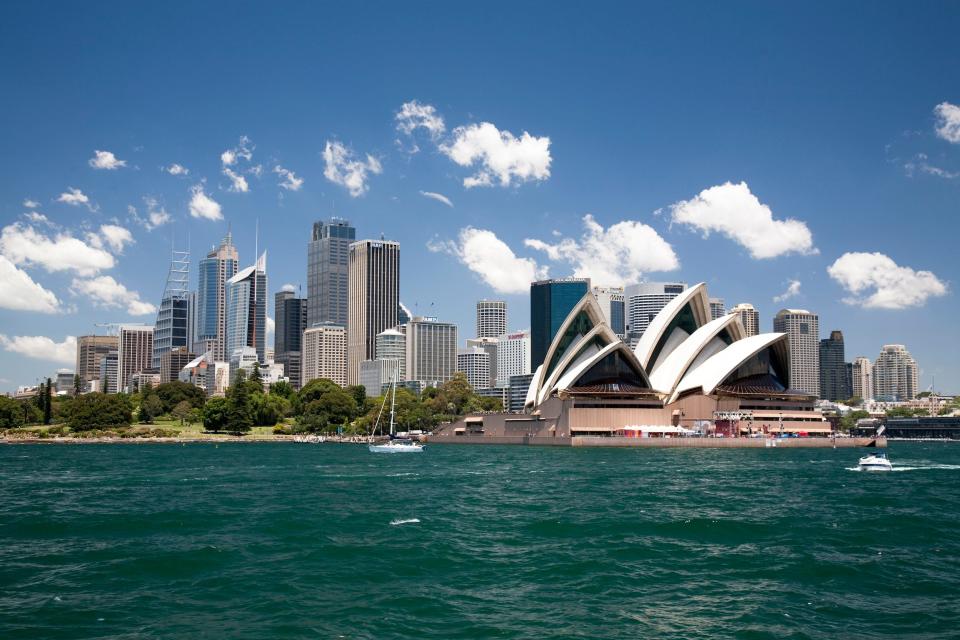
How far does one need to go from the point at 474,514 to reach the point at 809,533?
12.4 meters

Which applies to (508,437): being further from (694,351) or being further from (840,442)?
(840,442)

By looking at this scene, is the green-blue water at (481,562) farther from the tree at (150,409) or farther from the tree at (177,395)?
the tree at (177,395)

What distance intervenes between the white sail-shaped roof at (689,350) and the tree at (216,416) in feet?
230

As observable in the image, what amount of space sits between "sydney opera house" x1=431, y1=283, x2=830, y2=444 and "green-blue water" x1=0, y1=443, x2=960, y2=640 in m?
68.1

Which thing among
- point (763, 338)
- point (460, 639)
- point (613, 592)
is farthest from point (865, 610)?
point (763, 338)

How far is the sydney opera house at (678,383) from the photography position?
376 ft

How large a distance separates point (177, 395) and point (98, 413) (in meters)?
35.1

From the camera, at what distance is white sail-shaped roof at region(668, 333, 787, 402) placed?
11306cm

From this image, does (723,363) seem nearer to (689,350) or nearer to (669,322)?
(689,350)

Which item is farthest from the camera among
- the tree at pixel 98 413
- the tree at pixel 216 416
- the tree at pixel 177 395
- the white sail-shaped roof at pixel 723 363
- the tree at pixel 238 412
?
the tree at pixel 177 395


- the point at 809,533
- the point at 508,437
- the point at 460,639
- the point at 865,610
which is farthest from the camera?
the point at 508,437

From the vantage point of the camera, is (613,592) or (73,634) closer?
(73,634)

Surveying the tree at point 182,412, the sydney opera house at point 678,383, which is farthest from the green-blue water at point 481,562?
the tree at point 182,412

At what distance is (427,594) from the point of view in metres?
21.1
